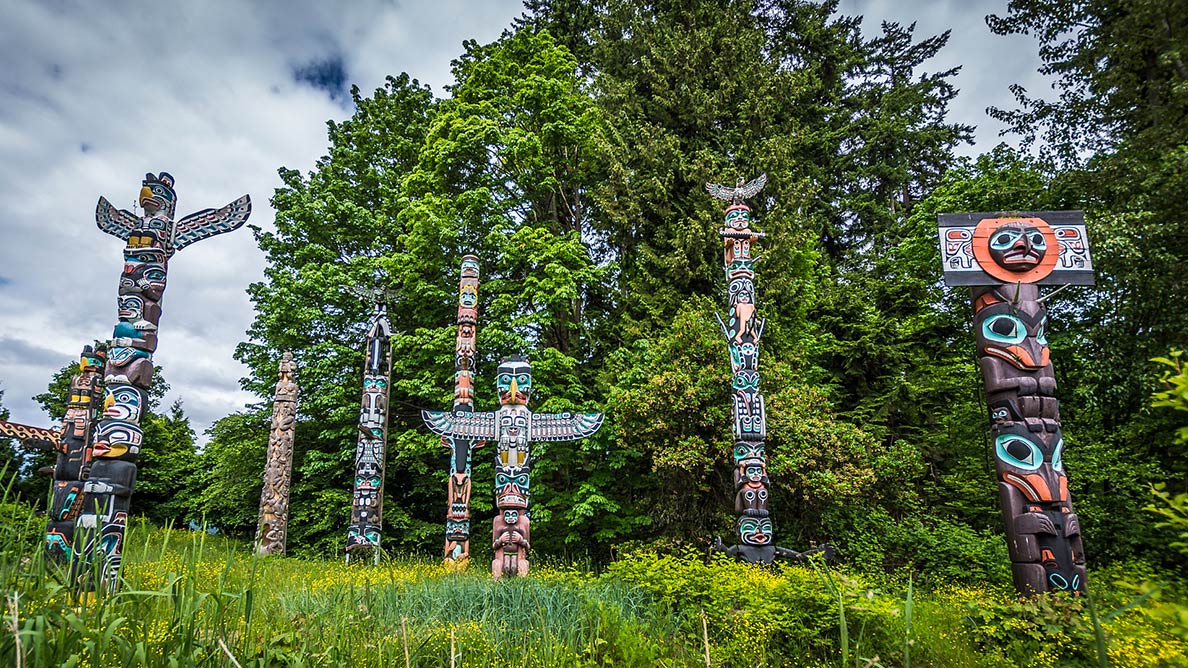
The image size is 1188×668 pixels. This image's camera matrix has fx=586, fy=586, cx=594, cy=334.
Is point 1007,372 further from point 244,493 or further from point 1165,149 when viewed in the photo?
point 244,493

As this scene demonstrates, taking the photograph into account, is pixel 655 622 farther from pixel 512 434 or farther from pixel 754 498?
pixel 512 434

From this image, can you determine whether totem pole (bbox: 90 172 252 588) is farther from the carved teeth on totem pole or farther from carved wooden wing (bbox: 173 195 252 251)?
the carved teeth on totem pole

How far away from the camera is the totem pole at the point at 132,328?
6.43 metres

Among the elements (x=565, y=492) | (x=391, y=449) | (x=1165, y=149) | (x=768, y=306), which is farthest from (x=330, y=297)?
(x=1165, y=149)

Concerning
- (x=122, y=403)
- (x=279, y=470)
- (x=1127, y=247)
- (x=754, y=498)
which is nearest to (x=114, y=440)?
(x=122, y=403)

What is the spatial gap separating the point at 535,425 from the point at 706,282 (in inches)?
257

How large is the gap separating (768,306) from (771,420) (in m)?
3.21

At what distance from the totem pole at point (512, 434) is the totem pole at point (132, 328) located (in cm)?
356

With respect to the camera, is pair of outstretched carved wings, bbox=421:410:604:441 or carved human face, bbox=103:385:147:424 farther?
pair of outstretched carved wings, bbox=421:410:604:441

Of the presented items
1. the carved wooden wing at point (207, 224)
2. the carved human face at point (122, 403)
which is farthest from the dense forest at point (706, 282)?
the carved wooden wing at point (207, 224)

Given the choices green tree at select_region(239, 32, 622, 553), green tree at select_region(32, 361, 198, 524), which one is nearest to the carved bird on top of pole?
green tree at select_region(239, 32, 622, 553)

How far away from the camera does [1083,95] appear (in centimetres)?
1143

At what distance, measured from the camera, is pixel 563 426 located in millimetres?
9344

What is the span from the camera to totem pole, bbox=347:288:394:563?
1133 centimetres
